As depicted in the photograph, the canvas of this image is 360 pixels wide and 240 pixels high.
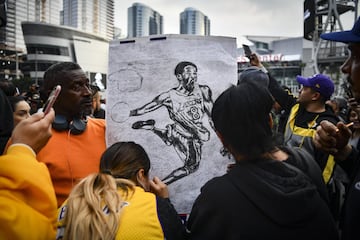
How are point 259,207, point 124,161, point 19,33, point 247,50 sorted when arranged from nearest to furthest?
point 259,207, point 124,161, point 247,50, point 19,33

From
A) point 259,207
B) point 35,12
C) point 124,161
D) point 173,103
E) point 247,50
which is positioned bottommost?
point 259,207

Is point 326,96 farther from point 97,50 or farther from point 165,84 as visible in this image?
point 97,50

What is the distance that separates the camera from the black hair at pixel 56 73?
6.91ft

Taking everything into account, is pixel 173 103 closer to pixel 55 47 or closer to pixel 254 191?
pixel 254 191

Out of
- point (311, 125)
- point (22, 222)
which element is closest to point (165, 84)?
point (22, 222)

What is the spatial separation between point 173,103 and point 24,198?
2.91ft

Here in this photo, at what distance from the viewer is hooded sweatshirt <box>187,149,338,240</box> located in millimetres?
1174

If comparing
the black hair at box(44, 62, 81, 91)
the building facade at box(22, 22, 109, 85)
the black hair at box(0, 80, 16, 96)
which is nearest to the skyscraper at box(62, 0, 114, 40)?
the building facade at box(22, 22, 109, 85)

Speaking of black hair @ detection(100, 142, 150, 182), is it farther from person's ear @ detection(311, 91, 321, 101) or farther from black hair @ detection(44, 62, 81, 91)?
person's ear @ detection(311, 91, 321, 101)

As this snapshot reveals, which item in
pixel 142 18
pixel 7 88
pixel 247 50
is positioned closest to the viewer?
pixel 247 50

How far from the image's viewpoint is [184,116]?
1822mm

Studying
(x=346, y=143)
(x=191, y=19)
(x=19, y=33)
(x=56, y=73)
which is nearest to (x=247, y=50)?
(x=346, y=143)

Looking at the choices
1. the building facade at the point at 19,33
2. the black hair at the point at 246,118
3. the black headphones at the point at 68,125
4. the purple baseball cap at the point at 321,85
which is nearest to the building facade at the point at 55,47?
the building facade at the point at 19,33

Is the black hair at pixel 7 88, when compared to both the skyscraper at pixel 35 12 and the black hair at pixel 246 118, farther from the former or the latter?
the skyscraper at pixel 35 12
